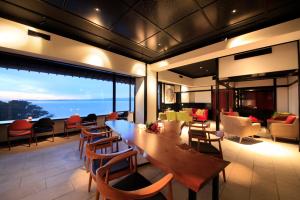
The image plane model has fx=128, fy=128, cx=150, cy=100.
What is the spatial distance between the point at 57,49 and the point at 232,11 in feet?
13.6

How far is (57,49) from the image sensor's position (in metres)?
3.33

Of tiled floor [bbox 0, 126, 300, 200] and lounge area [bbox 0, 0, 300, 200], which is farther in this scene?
tiled floor [bbox 0, 126, 300, 200]

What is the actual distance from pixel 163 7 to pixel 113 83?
4014 millimetres

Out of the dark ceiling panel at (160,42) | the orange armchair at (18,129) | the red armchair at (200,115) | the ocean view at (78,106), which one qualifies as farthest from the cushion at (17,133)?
the red armchair at (200,115)

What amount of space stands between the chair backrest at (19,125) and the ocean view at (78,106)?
119 centimetres

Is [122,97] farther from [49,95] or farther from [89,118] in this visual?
[49,95]

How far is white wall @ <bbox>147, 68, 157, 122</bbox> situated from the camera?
19.1ft

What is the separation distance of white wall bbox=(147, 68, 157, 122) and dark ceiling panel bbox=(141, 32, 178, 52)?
1.58 metres

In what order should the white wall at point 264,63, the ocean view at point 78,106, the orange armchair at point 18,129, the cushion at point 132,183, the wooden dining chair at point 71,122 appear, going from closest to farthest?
the cushion at point 132,183 < the orange armchair at point 18,129 < the white wall at point 264,63 < the wooden dining chair at point 71,122 < the ocean view at point 78,106

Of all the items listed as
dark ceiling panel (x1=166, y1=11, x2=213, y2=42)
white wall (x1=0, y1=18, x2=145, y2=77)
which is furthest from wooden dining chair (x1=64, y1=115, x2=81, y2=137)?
dark ceiling panel (x1=166, y1=11, x2=213, y2=42)

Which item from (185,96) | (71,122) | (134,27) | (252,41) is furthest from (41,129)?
(185,96)

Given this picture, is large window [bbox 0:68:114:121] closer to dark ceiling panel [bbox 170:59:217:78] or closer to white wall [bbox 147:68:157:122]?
white wall [bbox 147:68:157:122]

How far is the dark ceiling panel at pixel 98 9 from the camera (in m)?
2.35

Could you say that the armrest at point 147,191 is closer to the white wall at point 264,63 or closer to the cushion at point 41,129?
the cushion at point 41,129
